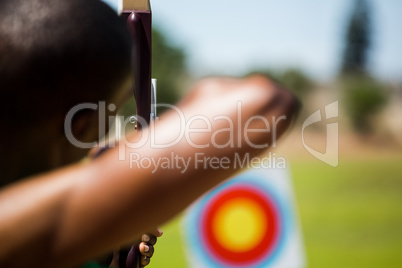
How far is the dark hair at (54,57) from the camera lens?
61 cm

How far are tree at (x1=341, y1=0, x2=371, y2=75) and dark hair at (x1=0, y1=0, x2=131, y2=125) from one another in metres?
41.3

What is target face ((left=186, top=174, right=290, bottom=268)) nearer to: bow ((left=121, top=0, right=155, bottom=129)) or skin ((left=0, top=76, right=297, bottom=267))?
bow ((left=121, top=0, right=155, bottom=129))

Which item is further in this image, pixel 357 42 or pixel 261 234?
pixel 357 42

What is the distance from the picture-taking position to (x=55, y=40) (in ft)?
2.01

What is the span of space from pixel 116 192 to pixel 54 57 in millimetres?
174

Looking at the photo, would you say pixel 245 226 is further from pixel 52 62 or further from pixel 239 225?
pixel 52 62

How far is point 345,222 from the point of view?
→ 7617mm

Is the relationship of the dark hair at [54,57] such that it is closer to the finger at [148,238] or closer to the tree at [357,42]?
the finger at [148,238]

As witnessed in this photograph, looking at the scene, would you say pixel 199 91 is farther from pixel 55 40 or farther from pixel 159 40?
pixel 159 40

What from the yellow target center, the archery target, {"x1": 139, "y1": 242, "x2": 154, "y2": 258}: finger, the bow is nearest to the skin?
the bow

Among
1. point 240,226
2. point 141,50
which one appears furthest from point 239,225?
point 141,50

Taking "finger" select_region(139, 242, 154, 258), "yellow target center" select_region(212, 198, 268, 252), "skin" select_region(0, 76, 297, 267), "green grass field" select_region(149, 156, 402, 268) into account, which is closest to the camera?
"skin" select_region(0, 76, 297, 267)

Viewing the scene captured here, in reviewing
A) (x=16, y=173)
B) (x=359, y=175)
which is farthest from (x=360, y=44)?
(x=16, y=173)

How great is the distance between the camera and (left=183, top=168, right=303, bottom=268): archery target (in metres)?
3.33
